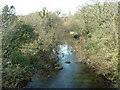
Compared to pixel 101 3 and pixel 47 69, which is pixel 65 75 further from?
pixel 101 3

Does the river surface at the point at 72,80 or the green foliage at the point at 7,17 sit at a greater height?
the green foliage at the point at 7,17

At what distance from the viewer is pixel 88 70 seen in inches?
614

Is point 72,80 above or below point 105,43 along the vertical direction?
below

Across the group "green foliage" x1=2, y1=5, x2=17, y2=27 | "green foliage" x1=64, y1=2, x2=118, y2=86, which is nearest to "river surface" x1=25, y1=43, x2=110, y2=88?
"green foliage" x1=64, y1=2, x2=118, y2=86

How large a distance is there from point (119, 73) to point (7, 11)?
10732 mm

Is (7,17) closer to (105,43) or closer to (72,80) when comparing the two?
(72,80)

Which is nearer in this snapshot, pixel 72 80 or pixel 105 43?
pixel 105 43

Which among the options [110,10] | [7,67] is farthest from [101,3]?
[7,67]

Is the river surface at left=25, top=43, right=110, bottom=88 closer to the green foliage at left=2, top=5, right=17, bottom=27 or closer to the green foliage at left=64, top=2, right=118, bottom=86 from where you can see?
the green foliage at left=64, top=2, right=118, bottom=86

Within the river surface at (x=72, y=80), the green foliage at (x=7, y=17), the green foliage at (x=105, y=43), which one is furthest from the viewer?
the river surface at (x=72, y=80)

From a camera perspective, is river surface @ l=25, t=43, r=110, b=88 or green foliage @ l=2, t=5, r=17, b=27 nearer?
green foliage @ l=2, t=5, r=17, b=27

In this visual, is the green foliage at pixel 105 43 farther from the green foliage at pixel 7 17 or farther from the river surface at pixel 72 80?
the green foliage at pixel 7 17

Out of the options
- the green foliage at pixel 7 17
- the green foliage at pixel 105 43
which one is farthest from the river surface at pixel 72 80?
the green foliage at pixel 7 17

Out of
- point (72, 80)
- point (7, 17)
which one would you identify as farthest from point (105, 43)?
point (7, 17)
